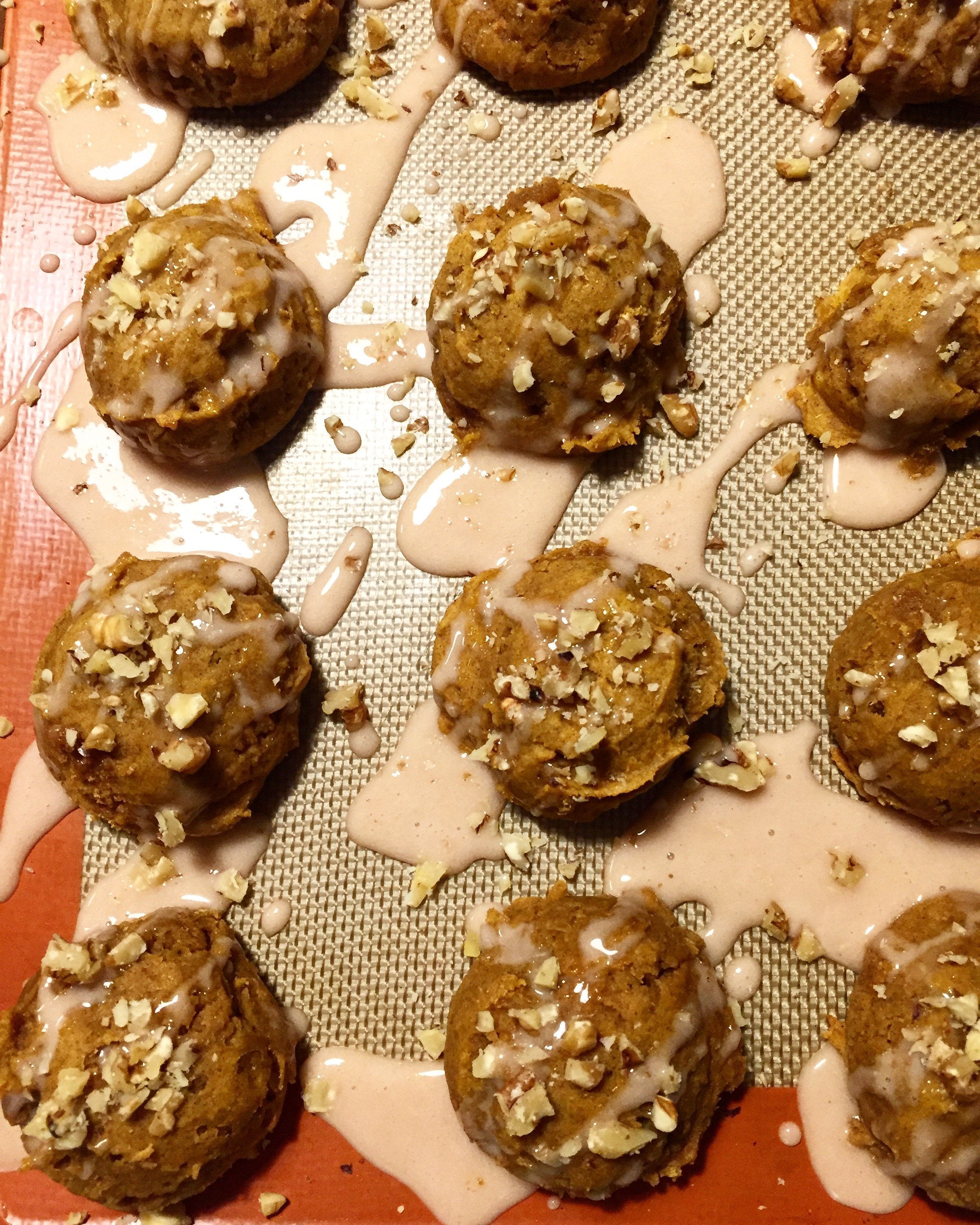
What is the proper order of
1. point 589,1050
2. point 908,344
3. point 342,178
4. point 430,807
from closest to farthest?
point 589,1050 < point 908,344 < point 430,807 < point 342,178

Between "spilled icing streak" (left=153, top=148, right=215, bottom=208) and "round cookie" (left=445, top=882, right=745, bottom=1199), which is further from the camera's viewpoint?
"spilled icing streak" (left=153, top=148, right=215, bottom=208)

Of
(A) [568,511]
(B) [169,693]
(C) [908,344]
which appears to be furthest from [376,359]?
(C) [908,344]

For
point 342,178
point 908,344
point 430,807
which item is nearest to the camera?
point 908,344

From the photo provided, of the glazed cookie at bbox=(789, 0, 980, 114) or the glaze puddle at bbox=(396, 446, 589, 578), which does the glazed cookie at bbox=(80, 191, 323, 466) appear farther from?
the glazed cookie at bbox=(789, 0, 980, 114)

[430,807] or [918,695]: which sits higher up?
[918,695]

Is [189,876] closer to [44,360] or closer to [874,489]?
[44,360]

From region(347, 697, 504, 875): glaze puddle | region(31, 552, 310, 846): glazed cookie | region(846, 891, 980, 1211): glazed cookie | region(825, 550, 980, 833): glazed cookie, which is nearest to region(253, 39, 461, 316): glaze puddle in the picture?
region(31, 552, 310, 846): glazed cookie

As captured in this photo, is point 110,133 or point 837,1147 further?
point 110,133
